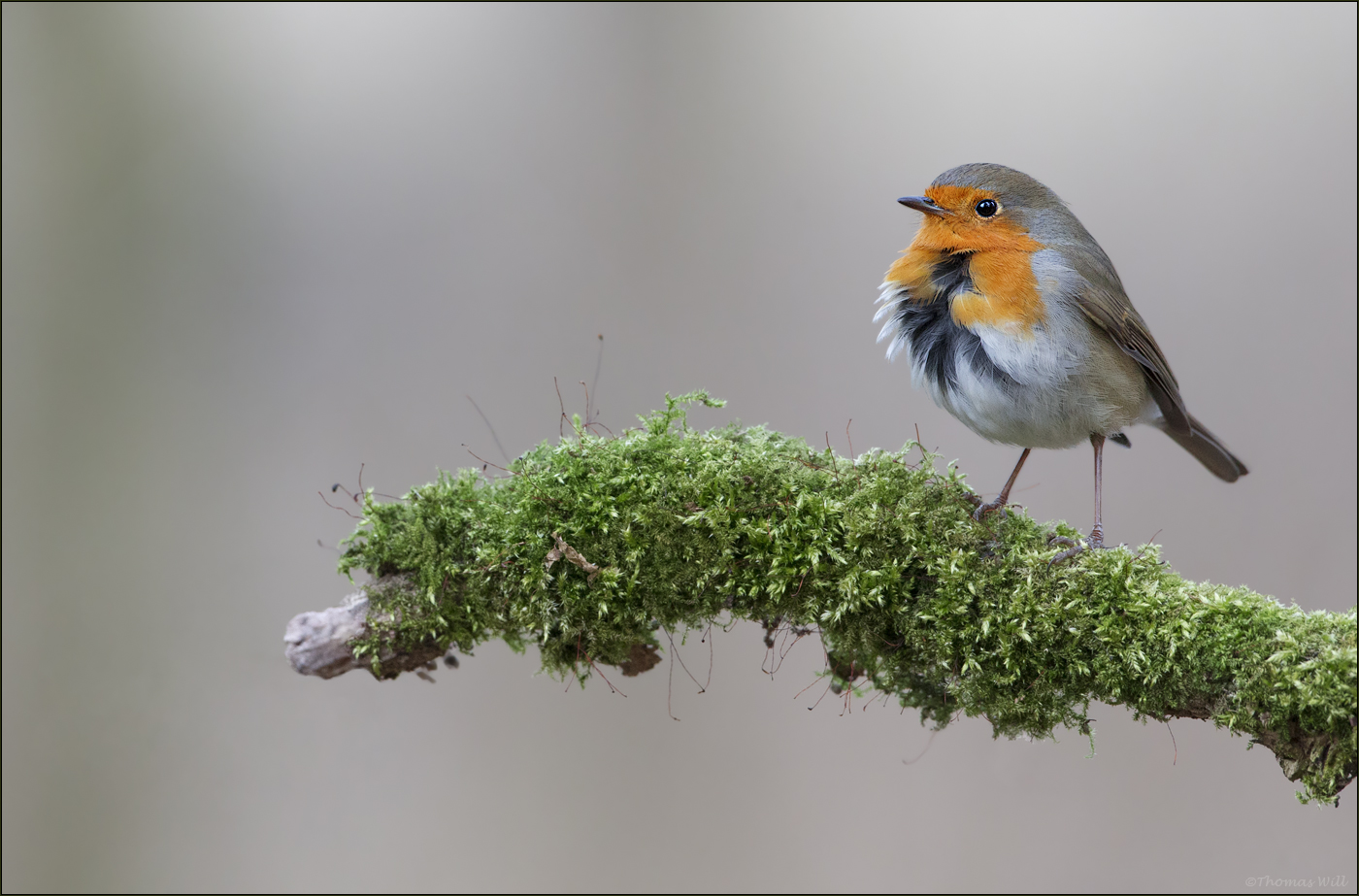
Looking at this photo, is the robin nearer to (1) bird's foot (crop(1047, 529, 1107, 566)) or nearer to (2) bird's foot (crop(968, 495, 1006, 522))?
(2) bird's foot (crop(968, 495, 1006, 522))

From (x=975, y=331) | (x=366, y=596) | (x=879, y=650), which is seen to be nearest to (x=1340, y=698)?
(x=879, y=650)

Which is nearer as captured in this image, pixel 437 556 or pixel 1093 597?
pixel 1093 597

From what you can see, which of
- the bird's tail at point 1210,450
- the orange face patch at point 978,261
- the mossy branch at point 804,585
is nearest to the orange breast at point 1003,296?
the orange face patch at point 978,261

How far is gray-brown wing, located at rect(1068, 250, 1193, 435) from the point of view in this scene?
201 cm

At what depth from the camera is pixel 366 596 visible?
1.89m

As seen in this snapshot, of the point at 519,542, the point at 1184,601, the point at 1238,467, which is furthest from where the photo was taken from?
the point at 1238,467

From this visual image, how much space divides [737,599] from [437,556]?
2.13 feet

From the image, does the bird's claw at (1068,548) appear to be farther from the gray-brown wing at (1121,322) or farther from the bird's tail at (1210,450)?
the bird's tail at (1210,450)

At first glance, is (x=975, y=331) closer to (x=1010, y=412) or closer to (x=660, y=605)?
(x=1010, y=412)

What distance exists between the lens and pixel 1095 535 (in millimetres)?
1989

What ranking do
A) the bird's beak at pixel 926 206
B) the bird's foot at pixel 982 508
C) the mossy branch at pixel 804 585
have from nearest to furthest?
the mossy branch at pixel 804 585
the bird's foot at pixel 982 508
the bird's beak at pixel 926 206

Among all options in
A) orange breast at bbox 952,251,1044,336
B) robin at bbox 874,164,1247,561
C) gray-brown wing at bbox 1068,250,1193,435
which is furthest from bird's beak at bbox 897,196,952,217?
gray-brown wing at bbox 1068,250,1193,435

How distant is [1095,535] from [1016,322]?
515mm

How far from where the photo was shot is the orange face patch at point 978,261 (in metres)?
1.97
